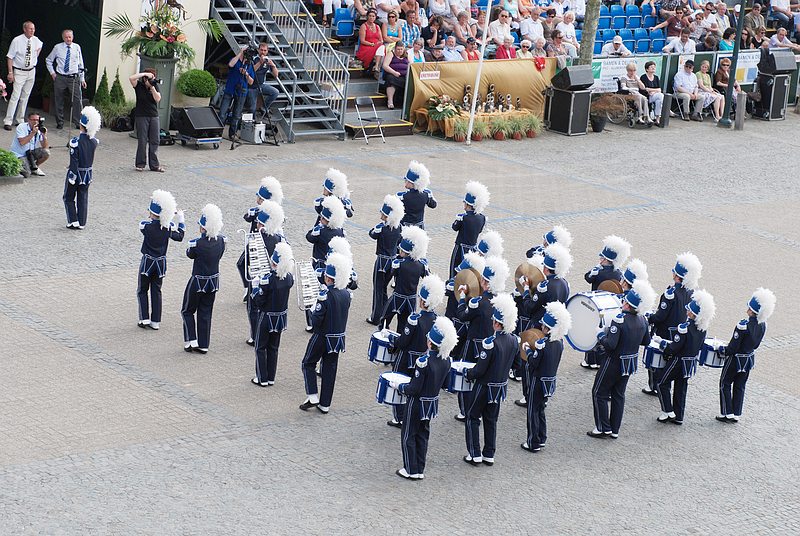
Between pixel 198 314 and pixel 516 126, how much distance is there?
14.2m

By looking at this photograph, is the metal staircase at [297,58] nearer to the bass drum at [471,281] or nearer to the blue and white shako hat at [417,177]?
the blue and white shako hat at [417,177]

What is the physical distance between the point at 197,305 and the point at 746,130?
66.2 ft

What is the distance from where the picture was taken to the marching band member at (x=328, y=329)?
40.0 ft

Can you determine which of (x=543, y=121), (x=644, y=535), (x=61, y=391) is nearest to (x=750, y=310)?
(x=644, y=535)

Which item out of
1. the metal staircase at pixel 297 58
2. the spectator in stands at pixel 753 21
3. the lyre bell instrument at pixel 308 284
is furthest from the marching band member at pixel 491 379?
the spectator in stands at pixel 753 21

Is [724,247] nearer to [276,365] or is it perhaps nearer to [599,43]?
[276,365]

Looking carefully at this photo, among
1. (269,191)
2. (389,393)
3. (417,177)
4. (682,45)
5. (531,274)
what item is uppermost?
(682,45)

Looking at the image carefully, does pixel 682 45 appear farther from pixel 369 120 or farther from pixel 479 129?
pixel 369 120

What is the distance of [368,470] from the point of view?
11.4 metres

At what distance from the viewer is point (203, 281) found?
13.6 m

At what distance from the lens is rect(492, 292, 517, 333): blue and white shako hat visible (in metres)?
11.5

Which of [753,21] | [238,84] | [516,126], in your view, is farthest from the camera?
[753,21]

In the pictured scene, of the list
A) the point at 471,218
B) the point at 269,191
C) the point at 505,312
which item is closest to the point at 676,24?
the point at 471,218

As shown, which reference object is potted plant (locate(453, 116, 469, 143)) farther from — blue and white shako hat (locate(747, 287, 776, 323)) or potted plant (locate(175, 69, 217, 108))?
blue and white shako hat (locate(747, 287, 776, 323))
